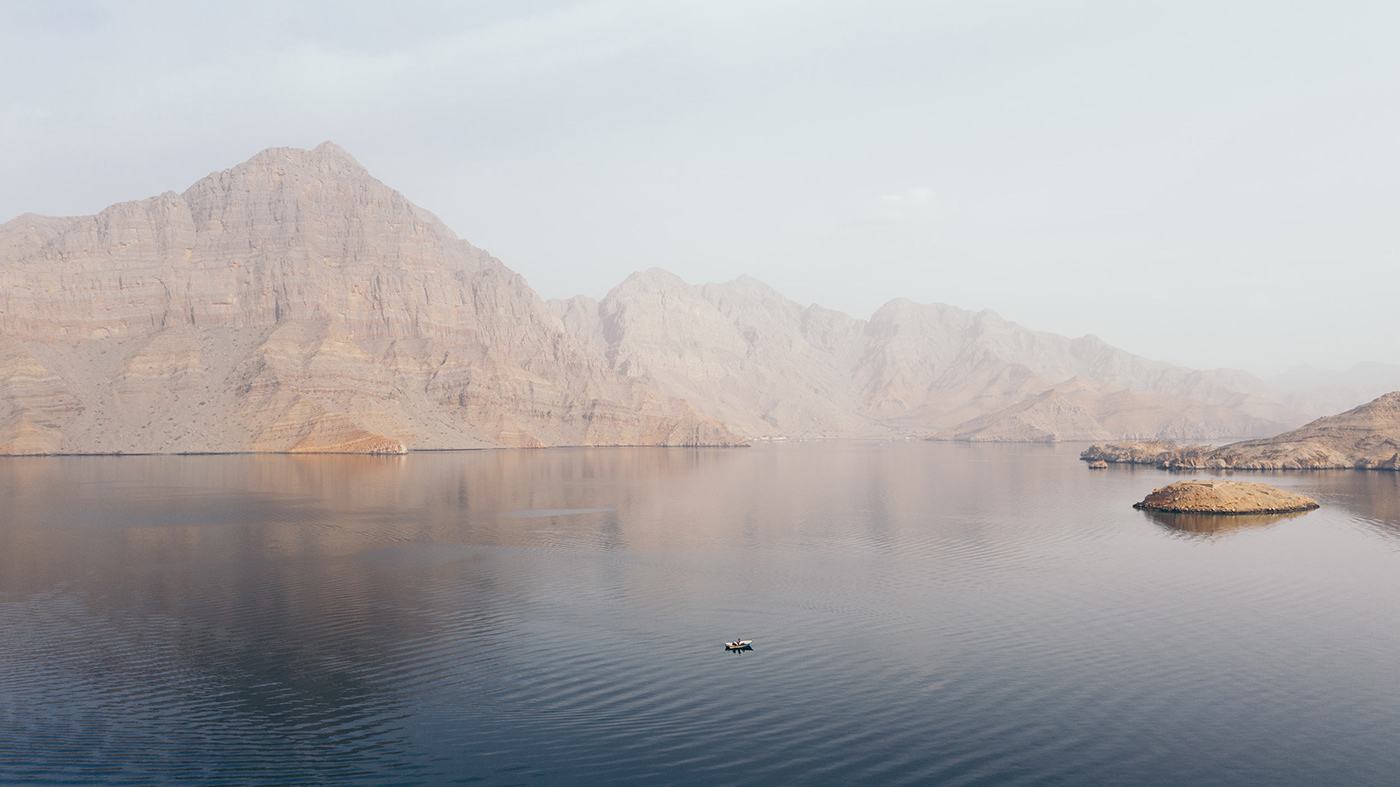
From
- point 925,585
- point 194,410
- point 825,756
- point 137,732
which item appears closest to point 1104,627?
point 925,585

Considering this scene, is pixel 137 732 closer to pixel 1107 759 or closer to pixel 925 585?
pixel 1107 759

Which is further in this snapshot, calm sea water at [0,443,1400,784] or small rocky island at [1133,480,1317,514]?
small rocky island at [1133,480,1317,514]

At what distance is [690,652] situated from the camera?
32.0m

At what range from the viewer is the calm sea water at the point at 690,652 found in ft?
73.0

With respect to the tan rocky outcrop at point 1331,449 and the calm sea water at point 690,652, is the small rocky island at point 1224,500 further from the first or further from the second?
the tan rocky outcrop at point 1331,449

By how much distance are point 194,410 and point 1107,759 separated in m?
225

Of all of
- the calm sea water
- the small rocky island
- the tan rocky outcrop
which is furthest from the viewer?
the tan rocky outcrop

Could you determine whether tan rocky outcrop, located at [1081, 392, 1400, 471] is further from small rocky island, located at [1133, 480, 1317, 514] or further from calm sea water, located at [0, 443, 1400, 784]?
calm sea water, located at [0, 443, 1400, 784]

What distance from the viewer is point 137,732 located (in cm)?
2356

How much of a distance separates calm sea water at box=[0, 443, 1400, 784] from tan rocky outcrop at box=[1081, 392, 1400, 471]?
3436 inches

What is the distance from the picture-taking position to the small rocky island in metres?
82.1

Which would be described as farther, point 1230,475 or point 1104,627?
point 1230,475

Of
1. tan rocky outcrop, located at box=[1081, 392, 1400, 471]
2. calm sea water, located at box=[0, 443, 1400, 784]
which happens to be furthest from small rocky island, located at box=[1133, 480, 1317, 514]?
tan rocky outcrop, located at box=[1081, 392, 1400, 471]

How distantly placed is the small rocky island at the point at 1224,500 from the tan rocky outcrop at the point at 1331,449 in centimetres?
6854
